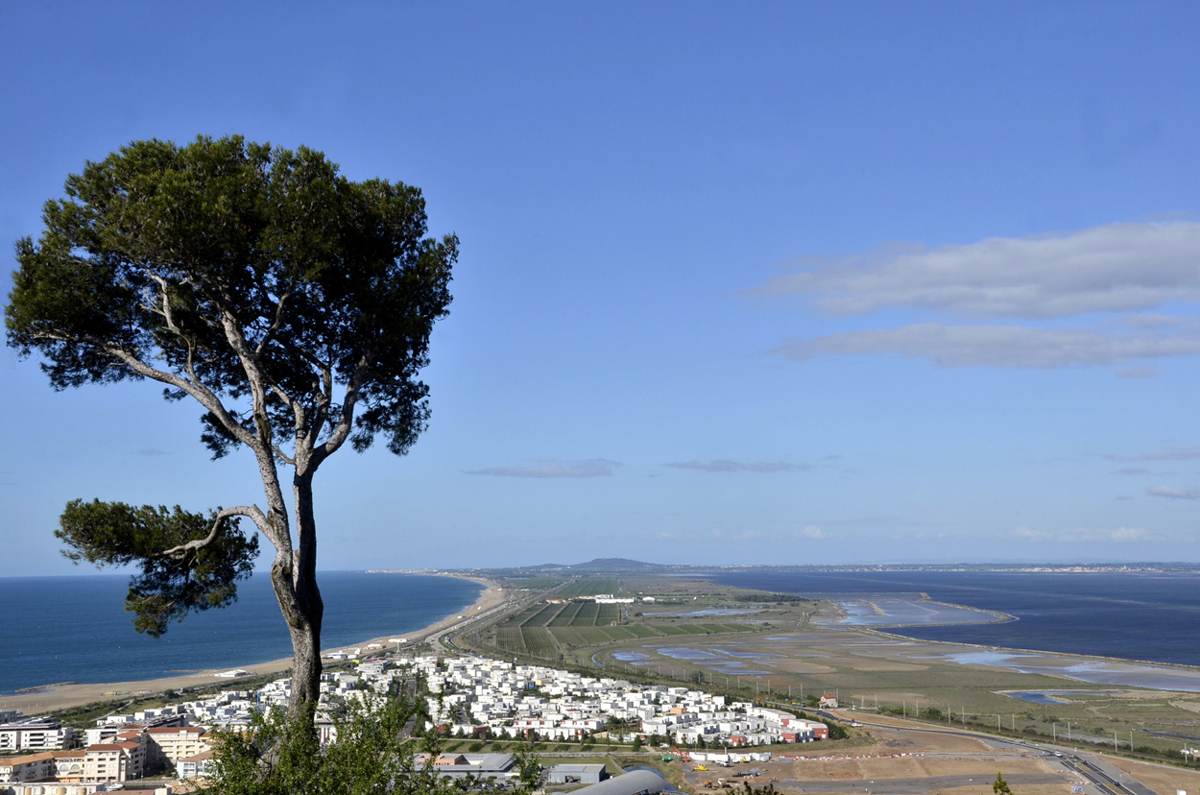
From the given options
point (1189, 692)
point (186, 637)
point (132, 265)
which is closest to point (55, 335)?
point (132, 265)

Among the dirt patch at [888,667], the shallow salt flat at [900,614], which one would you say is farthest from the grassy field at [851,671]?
the shallow salt flat at [900,614]

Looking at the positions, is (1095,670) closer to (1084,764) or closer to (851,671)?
(851,671)

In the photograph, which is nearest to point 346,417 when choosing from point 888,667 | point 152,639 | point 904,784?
point 904,784

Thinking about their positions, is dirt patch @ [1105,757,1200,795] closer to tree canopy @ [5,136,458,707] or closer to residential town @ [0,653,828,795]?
residential town @ [0,653,828,795]

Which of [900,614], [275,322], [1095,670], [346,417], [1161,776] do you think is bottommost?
[900,614]

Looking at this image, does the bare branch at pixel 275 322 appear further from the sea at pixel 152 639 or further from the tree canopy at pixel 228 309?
the sea at pixel 152 639

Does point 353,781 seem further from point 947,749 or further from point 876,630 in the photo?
point 876,630

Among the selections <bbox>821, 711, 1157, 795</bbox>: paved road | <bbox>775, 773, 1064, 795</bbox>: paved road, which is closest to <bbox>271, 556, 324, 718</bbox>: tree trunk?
<bbox>775, 773, 1064, 795</bbox>: paved road
